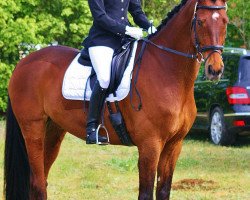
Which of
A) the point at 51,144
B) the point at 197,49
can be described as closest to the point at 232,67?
the point at 51,144

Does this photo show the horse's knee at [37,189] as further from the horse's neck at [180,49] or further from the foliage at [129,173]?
the horse's neck at [180,49]

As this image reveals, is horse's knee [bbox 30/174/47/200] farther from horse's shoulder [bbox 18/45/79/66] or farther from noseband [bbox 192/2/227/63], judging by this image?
noseband [bbox 192/2/227/63]

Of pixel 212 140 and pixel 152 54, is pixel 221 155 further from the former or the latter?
pixel 152 54

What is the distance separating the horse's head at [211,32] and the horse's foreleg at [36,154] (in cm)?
232

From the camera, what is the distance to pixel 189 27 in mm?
7531

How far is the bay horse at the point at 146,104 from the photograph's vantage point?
7359mm

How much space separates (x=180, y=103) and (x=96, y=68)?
101 cm

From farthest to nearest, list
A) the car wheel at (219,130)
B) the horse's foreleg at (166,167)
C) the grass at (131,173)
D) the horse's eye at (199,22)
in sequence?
the car wheel at (219,130) < the grass at (131,173) < the horse's foreleg at (166,167) < the horse's eye at (199,22)

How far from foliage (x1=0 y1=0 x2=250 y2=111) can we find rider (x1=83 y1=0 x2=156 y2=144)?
1475cm

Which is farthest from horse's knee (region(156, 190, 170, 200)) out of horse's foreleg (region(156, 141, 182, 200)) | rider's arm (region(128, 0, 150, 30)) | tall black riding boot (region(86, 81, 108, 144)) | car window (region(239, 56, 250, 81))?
car window (region(239, 56, 250, 81))

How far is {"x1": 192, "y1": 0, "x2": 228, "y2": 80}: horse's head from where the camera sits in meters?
7.11

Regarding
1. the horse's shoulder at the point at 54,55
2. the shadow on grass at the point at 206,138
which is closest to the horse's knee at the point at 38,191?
the horse's shoulder at the point at 54,55

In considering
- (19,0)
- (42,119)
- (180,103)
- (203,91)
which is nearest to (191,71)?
(180,103)

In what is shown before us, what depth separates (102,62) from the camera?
7.96m
